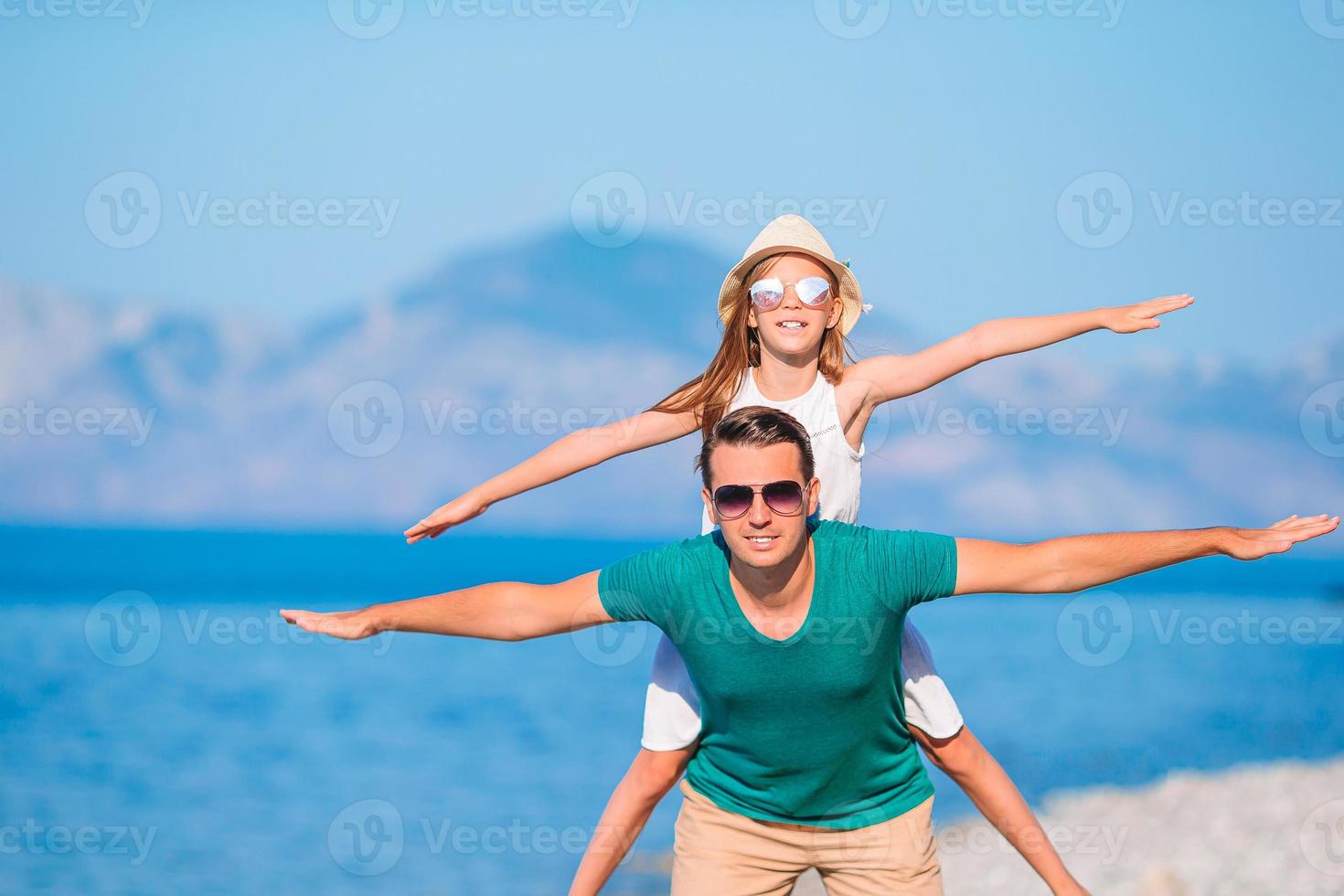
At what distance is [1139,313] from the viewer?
523 cm

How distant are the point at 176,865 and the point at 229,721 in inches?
261

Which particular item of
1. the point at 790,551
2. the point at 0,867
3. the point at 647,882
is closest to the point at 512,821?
the point at 647,882

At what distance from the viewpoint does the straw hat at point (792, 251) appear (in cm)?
552

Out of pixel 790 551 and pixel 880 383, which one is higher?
pixel 880 383

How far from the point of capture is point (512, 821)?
11.2 metres

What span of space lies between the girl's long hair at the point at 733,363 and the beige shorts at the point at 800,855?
4.93 ft

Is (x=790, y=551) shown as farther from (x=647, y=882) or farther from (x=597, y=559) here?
(x=597, y=559)
